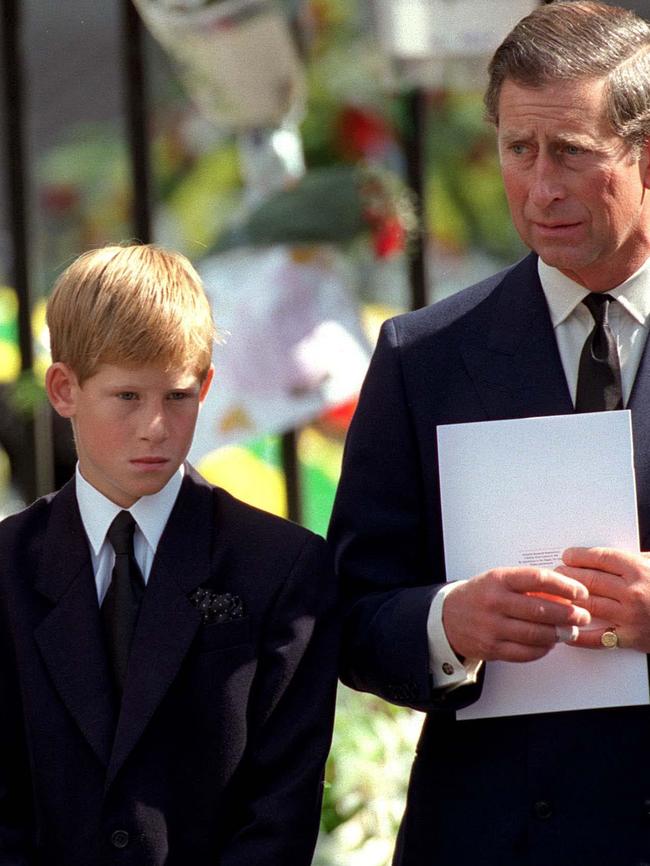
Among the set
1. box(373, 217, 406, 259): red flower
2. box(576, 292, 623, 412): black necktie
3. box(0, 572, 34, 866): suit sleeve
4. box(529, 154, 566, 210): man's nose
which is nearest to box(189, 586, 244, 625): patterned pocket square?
box(0, 572, 34, 866): suit sleeve

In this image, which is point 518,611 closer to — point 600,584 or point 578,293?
point 600,584

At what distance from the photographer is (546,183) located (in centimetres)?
218

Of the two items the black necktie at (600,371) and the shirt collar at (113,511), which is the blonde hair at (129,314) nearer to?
the shirt collar at (113,511)

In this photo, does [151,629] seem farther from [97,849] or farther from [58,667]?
[97,849]

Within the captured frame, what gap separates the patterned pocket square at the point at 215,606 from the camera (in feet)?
7.47

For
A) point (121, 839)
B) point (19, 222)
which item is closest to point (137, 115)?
point (19, 222)

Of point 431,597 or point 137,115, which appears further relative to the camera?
point 137,115

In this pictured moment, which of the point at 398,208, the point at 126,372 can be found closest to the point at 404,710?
the point at 398,208

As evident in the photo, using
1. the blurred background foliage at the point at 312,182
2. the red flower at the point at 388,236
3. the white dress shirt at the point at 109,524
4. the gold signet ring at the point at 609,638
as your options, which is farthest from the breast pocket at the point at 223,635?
the red flower at the point at 388,236

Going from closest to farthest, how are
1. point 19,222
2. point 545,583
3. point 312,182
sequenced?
1. point 545,583
2. point 312,182
3. point 19,222

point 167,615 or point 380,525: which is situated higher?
point 380,525

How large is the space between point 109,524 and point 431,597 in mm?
473

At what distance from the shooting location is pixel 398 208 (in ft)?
13.5

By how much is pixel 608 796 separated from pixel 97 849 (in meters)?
0.66
